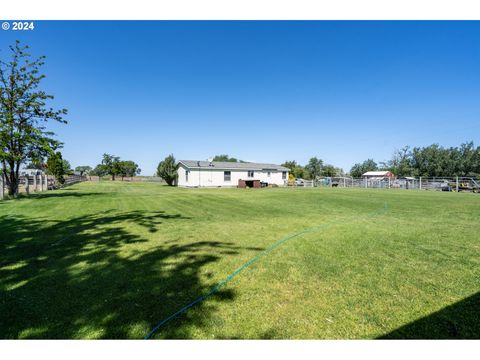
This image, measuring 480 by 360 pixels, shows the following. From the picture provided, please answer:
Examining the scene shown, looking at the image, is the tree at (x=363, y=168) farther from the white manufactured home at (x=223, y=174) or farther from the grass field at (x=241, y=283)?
the grass field at (x=241, y=283)

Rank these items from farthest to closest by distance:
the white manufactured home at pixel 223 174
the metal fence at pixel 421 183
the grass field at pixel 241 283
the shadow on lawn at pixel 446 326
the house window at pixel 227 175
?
1. the house window at pixel 227 175
2. the white manufactured home at pixel 223 174
3. the metal fence at pixel 421 183
4. the grass field at pixel 241 283
5. the shadow on lawn at pixel 446 326

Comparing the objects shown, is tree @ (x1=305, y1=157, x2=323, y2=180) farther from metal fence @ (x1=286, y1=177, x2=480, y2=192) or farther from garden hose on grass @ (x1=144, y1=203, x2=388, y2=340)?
garden hose on grass @ (x1=144, y1=203, x2=388, y2=340)

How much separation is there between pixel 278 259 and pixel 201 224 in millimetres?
3609

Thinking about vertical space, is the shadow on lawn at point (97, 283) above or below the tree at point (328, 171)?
below

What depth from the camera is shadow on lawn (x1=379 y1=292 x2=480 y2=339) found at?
2238mm

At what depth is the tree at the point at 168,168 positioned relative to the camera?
3354 centimetres

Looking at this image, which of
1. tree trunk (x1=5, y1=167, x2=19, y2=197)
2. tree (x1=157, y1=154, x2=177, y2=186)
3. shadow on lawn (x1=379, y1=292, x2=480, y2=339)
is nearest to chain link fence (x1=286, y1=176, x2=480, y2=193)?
tree (x1=157, y1=154, x2=177, y2=186)

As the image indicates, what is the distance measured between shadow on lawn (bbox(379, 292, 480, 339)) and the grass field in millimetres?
10

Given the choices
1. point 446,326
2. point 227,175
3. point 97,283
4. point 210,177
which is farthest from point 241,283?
point 227,175

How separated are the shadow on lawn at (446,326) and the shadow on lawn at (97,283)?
1.95m

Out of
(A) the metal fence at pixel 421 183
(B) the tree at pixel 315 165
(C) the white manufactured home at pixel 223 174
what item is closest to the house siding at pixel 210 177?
(C) the white manufactured home at pixel 223 174
